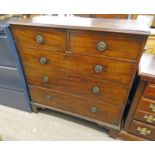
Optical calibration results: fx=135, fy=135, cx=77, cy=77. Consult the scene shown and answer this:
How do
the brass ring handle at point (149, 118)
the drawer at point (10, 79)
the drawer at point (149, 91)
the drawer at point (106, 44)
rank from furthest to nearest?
the drawer at point (10, 79)
the brass ring handle at point (149, 118)
the drawer at point (149, 91)
the drawer at point (106, 44)

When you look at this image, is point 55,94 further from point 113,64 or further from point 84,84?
point 113,64

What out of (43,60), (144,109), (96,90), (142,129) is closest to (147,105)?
(144,109)

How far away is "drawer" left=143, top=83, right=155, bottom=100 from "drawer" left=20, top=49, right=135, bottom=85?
5.0 inches

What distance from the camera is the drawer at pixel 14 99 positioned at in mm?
1377

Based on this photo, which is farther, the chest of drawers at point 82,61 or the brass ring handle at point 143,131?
the brass ring handle at point 143,131

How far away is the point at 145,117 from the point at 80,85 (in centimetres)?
54

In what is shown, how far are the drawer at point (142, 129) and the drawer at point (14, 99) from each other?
1.03 metres

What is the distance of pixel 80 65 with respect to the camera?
98 cm

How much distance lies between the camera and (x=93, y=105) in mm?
1140

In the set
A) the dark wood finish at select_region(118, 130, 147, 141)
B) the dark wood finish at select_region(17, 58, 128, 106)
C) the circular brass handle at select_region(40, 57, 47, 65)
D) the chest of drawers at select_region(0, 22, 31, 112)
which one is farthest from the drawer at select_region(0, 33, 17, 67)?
the dark wood finish at select_region(118, 130, 147, 141)

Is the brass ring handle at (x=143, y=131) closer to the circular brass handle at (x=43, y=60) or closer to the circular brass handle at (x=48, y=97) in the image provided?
the circular brass handle at (x=48, y=97)

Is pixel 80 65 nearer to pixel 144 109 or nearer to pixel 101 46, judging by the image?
pixel 101 46

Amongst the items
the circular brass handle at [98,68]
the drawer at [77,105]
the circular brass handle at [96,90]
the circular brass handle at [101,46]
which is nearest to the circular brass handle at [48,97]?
the drawer at [77,105]
